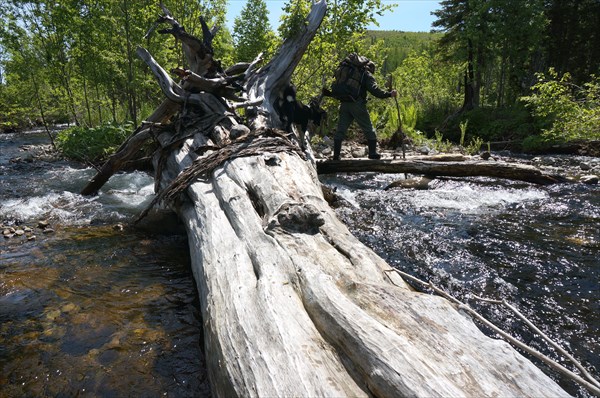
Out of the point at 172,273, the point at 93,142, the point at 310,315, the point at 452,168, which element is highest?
the point at 93,142

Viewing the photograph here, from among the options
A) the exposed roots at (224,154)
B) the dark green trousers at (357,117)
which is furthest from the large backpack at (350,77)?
the exposed roots at (224,154)

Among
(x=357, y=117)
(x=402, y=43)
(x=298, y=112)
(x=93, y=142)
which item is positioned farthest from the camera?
(x=402, y=43)

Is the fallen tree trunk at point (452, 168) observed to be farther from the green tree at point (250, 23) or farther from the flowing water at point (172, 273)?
the green tree at point (250, 23)

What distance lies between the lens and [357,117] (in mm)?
8867

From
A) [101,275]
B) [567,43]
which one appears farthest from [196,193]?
[567,43]

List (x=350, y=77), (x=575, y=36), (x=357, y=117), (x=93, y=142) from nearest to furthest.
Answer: (x=350, y=77) → (x=357, y=117) → (x=93, y=142) → (x=575, y=36)

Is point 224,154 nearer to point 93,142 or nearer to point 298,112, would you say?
point 298,112

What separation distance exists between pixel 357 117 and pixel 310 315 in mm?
7386

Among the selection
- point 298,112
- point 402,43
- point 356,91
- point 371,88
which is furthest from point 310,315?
point 402,43

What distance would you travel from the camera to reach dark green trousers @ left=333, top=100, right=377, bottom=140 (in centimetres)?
872

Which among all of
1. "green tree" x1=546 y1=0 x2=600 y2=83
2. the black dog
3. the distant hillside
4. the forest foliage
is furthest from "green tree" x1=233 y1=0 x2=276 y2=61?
the black dog

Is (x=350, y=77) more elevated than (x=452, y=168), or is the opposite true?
(x=350, y=77)

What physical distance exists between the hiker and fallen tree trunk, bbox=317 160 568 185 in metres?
0.62

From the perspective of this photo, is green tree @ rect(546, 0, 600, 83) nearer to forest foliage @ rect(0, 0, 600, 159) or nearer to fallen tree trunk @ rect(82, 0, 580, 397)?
forest foliage @ rect(0, 0, 600, 159)
